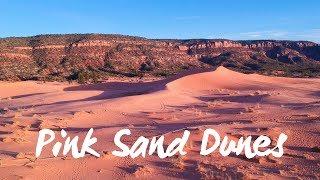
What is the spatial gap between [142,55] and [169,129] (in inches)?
2791

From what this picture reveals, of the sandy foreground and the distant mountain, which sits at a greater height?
the sandy foreground

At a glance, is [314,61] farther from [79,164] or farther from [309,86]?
[79,164]

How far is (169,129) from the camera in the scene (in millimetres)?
13430

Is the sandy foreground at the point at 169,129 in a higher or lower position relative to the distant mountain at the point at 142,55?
higher

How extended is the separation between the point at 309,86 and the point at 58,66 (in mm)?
48247

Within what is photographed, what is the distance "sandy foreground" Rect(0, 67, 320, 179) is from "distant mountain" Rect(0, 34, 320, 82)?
41392 millimetres

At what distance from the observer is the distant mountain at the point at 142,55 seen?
236ft

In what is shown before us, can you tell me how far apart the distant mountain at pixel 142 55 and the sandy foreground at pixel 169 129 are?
41.4 m

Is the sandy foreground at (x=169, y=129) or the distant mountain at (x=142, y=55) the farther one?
the distant mountain at (x=142, y=55)

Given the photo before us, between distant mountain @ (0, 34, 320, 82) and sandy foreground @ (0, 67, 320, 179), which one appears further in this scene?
distant mountain @ (0, 34, 320, 82)

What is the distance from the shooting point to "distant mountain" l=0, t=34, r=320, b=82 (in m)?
71.8

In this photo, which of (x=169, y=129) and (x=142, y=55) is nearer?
(x=169, y=129)

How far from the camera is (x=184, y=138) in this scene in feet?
37.3

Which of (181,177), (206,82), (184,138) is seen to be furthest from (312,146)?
(206,82)
